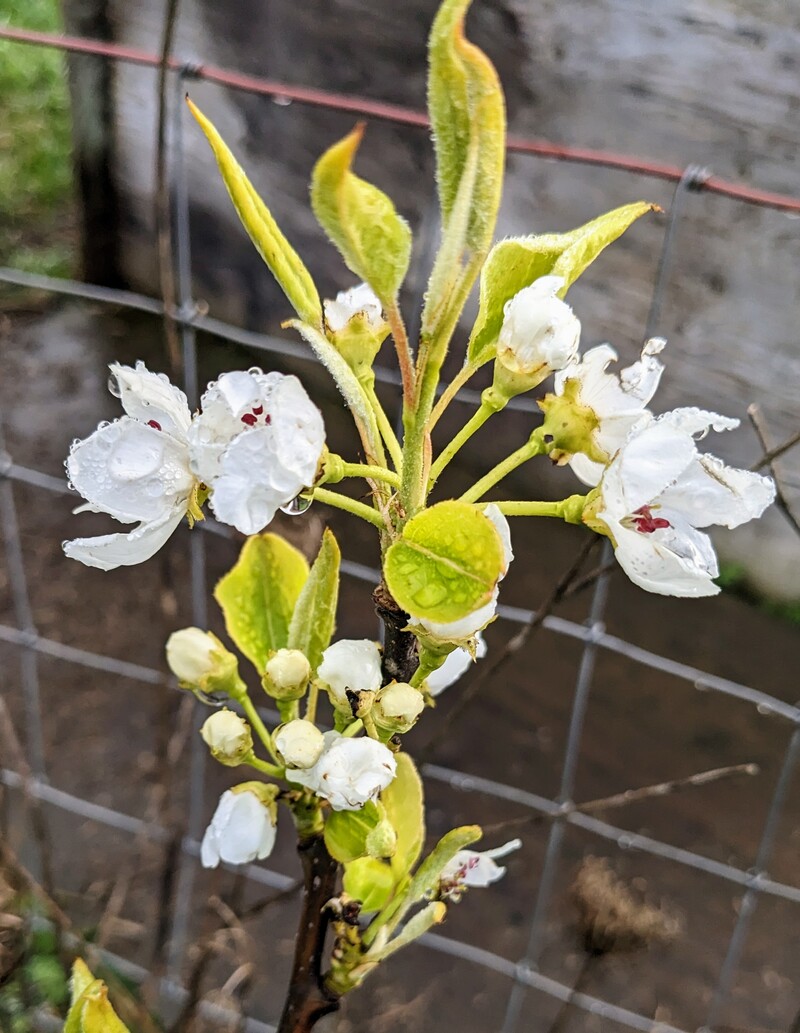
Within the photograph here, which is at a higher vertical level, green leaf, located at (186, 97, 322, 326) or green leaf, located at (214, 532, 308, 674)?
green leaf, located at (186, 97, 322, 326)

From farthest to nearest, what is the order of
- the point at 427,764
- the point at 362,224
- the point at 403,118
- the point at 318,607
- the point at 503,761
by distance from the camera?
the point at 503,761, the point at 427,764, the point at 403,118, the point at 318,607, the point at 362,224

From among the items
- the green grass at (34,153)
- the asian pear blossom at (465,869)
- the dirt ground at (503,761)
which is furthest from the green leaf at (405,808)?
the green grass at (34,153)

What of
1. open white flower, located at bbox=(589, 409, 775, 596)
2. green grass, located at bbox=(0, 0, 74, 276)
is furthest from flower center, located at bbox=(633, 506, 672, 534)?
green grass, located at bbox=(0, 0, 74, 276)

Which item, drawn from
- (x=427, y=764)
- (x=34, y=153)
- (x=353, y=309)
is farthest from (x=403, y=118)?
(x=34, y=153)

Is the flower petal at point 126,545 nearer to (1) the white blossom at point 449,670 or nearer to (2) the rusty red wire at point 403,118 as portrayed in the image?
(1) the white blossom at point 449,670

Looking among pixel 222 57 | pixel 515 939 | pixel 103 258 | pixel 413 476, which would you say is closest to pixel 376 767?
pixel 413 476

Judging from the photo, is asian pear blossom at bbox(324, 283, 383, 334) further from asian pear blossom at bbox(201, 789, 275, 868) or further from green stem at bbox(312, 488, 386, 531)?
asian pear blossom at bbox(201, 789, 275, 868)

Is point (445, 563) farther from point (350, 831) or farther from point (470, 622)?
point (350, 831)
